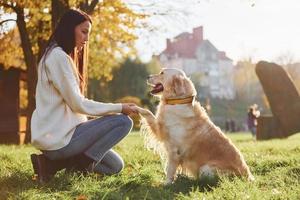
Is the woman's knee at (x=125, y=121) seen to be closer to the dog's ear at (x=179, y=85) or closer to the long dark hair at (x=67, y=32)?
the dog's ear at (x=179, y=85)

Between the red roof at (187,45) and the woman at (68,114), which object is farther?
the red roof at (187,45)

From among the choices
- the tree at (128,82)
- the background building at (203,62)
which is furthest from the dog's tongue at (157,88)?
the background building at (203,62)

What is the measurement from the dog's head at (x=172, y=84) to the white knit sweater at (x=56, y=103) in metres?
1.02

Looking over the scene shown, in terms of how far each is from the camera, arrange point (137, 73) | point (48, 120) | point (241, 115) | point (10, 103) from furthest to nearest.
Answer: point (241, 115) → point (137, 73) → point (10, 103) → point (48, 120)

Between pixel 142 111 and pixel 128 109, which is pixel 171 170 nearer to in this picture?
pixel 142 111

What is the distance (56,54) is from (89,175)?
151 centimetres

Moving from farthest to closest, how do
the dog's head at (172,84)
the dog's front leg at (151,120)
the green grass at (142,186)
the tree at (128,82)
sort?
the tree at (128,82) < the dog's front leg at (151,120) < the dog's head at (172,84) < the green grass at (142,186)

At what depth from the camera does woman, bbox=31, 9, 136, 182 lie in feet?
19.6

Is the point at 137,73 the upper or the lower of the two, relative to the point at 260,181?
lower

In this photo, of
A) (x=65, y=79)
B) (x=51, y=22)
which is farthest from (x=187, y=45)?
(x=65, y=79)

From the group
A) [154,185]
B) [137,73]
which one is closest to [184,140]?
[154,185]

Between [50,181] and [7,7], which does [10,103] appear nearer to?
[7,7]

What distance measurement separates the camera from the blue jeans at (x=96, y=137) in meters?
6.11

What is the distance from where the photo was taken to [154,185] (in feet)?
20.5
